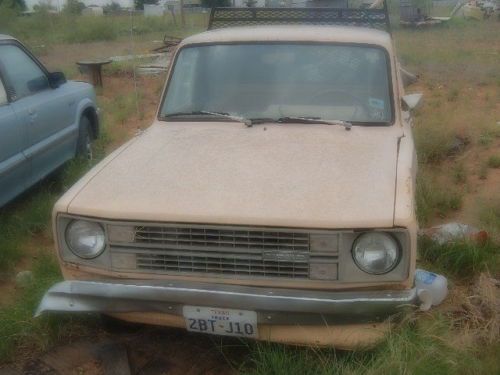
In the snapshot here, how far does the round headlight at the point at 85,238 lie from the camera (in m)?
2.92

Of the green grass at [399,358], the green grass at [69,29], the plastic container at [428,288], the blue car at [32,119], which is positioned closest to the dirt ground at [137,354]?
the green grass at [399,358]

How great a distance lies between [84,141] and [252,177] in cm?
402

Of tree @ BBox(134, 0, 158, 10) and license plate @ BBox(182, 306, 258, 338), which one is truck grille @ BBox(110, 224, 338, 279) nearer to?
license plate @ BBox(182, 306, 258, 338)

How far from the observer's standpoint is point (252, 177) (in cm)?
305

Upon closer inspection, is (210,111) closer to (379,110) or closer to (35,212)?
(379,110)

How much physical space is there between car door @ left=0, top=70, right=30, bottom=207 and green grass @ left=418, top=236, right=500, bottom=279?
3.17 m

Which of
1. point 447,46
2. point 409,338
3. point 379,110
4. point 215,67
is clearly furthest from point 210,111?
point 447,46

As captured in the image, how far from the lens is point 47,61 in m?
17.7

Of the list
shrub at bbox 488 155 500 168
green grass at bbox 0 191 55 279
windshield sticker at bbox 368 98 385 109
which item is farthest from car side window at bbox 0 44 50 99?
shrub at bbox 488 155 500 168

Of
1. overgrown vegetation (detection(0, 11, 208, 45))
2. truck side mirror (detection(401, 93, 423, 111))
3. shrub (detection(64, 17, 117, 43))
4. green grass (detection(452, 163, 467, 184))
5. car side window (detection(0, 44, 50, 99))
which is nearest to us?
truck side mirror (detection(401, 93, 423, 111))

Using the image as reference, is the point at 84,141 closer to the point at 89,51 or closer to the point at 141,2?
the point at 89,51

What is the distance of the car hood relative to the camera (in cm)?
271

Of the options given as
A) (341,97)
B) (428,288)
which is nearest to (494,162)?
(341,97)

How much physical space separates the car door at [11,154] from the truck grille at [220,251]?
2255 mm
